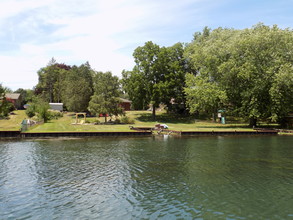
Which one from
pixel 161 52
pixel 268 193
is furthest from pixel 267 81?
pixel 268 193

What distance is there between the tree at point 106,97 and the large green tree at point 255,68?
22.5 m

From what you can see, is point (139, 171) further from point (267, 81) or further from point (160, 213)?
point (267, 81)

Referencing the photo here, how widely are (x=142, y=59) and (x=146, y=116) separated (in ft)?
55.0

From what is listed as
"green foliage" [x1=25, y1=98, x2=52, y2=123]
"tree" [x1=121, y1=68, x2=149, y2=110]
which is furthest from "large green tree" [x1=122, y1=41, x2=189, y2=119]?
"green foliage" [x1=25, y1=98, x2=52, y2=123]

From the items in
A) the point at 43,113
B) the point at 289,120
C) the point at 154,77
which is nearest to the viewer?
the point at 289,120

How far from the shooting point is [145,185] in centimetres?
1770

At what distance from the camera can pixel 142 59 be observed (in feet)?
257

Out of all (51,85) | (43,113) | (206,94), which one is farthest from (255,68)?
(51,85)

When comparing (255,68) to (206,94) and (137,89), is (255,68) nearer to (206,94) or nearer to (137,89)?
(206,94)

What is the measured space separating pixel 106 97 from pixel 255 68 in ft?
111

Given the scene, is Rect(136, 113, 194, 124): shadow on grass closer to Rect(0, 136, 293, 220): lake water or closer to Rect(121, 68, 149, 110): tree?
Rect(121, 68, 149, 110): tree

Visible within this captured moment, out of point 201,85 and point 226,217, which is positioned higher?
point 201,85

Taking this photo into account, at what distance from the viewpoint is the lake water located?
1338 cm

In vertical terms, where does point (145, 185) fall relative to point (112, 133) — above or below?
below
